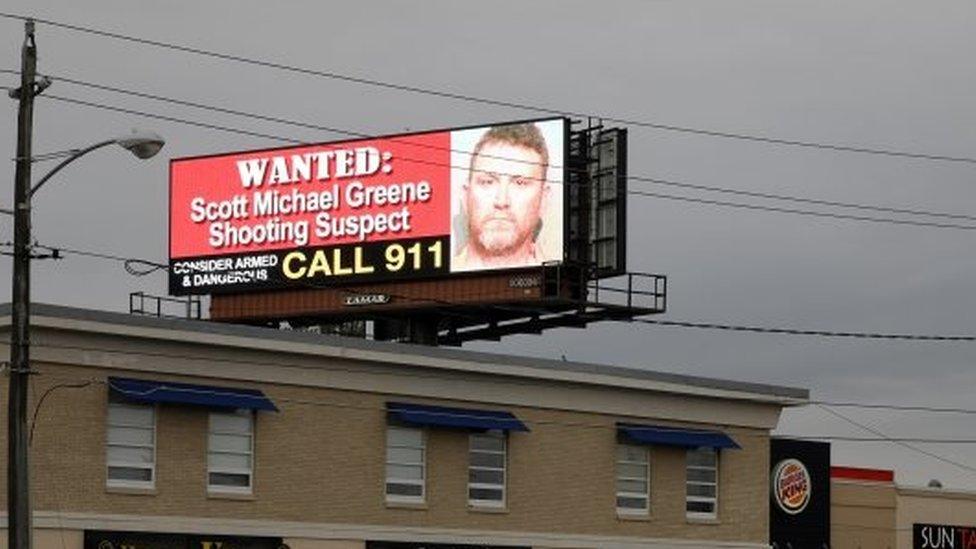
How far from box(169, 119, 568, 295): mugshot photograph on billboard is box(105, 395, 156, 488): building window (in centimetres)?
1726

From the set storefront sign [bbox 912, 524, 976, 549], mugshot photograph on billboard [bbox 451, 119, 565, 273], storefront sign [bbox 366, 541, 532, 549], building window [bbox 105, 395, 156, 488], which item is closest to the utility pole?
building window [bbox 105, 395, 156, 488]

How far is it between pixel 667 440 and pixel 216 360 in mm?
13070

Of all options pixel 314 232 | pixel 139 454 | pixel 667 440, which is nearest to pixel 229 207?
pixel 314 232

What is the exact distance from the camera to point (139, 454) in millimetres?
42125

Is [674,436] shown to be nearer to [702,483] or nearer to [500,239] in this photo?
[702,483]

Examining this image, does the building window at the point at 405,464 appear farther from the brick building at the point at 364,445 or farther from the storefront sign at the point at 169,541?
the storefront sign at the point at 169,541

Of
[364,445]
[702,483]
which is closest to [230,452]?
[364,445]

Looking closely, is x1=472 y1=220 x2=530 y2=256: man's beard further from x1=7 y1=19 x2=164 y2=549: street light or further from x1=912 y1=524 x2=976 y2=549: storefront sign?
x1=7 y1=19 x2=164 y2=549: street light

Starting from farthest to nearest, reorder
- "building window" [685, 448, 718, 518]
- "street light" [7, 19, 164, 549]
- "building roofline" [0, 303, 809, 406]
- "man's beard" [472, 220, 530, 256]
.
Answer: "man's beard" [472, 220, 530, 256] < "building window" [685, 448, 718, 518] < "building roofline" [0, 303, 809, 406] < "street light" [7, 19, 164, 549]

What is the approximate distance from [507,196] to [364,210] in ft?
14.7

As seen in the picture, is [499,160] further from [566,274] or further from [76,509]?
[76,509]

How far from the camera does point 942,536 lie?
64.4 metres

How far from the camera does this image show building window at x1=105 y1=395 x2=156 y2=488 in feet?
137

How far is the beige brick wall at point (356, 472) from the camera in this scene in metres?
40.9
